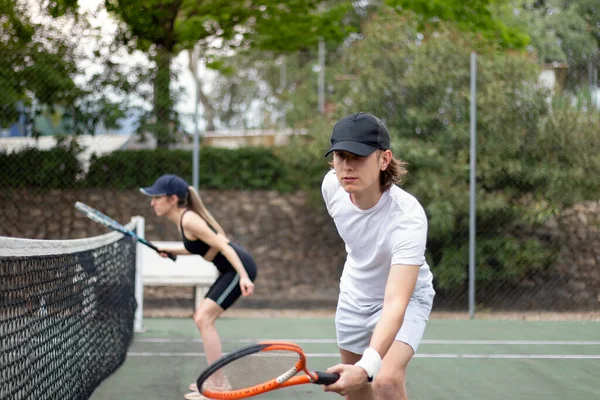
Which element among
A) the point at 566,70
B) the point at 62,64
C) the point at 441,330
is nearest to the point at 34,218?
the point at 62,64

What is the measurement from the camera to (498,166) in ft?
34.6

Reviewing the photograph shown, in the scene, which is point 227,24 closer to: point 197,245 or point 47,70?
point 47,70

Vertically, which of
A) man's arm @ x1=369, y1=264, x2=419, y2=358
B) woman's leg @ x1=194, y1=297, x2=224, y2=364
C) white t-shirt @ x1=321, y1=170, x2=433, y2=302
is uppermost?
white t-shirt @ x1=321, y1=170, x2=433, y2=302

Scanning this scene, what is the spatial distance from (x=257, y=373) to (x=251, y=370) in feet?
0.10

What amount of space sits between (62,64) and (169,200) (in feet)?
16.6

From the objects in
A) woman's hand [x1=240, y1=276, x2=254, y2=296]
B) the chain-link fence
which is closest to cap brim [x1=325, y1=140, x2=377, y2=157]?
woman's hand [x1=240, y1=276, x2=254, y2=296]

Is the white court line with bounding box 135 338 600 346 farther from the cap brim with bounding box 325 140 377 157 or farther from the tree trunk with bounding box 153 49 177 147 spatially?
the cap brim with bounding box 325 140 377 157

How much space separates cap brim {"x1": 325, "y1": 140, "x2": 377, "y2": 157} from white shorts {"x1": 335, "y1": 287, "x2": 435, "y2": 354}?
827 mm

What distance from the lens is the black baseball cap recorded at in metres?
2.99

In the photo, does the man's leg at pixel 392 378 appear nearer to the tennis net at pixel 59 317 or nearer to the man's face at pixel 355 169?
the man's face at pixel 355 169

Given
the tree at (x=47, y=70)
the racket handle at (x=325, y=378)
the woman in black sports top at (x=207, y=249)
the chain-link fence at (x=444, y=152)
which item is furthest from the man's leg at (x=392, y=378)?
the tree at (x=47, y=70)

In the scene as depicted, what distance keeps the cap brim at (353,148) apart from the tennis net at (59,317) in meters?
1.24

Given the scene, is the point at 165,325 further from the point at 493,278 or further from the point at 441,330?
the point at 493,278

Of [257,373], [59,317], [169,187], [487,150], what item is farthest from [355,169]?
[487,150]
